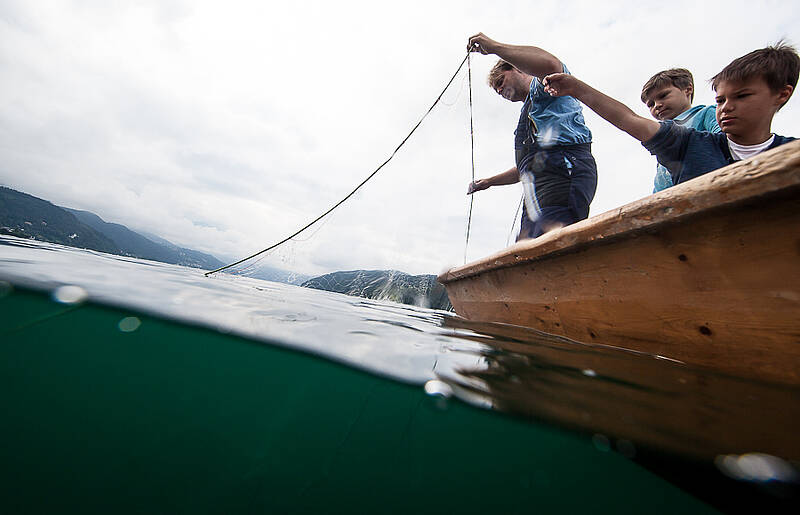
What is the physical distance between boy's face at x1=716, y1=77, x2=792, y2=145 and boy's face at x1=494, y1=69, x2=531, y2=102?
7.12 feet

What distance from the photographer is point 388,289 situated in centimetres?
1747

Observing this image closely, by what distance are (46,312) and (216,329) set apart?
0.77 meters

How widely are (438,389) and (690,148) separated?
7.98ft

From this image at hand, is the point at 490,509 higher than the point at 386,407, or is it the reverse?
the point at 386,407

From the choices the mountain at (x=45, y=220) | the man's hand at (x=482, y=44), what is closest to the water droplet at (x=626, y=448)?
the man's hand at (x=482, y=44)

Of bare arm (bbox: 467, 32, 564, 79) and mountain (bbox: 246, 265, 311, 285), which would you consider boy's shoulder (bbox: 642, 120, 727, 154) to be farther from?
mountain (bbox: 246, 265, 311, 285)

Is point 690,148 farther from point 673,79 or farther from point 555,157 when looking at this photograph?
point 673,79

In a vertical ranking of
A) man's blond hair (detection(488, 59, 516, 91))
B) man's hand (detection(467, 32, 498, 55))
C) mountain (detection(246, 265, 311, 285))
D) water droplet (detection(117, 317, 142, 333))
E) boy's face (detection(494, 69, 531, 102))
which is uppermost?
man's blond hair (detection(488, 59, 516, 91))

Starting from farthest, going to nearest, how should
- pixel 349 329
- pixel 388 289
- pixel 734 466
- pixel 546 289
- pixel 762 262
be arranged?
pixel 388 289
pixel 546 289
pixel 349 329
pixel 762 262
pixel 734 466

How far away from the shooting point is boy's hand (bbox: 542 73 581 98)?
86.7 inches

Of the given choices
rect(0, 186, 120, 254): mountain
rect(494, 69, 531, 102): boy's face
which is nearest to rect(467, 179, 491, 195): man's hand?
rect(494, 69, 531, 102): boy's face

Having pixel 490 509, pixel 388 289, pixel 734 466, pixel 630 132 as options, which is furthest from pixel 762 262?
pixel 388 289

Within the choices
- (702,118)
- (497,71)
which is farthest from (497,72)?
(702,118)

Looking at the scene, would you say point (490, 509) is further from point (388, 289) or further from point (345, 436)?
point (388, 289)
